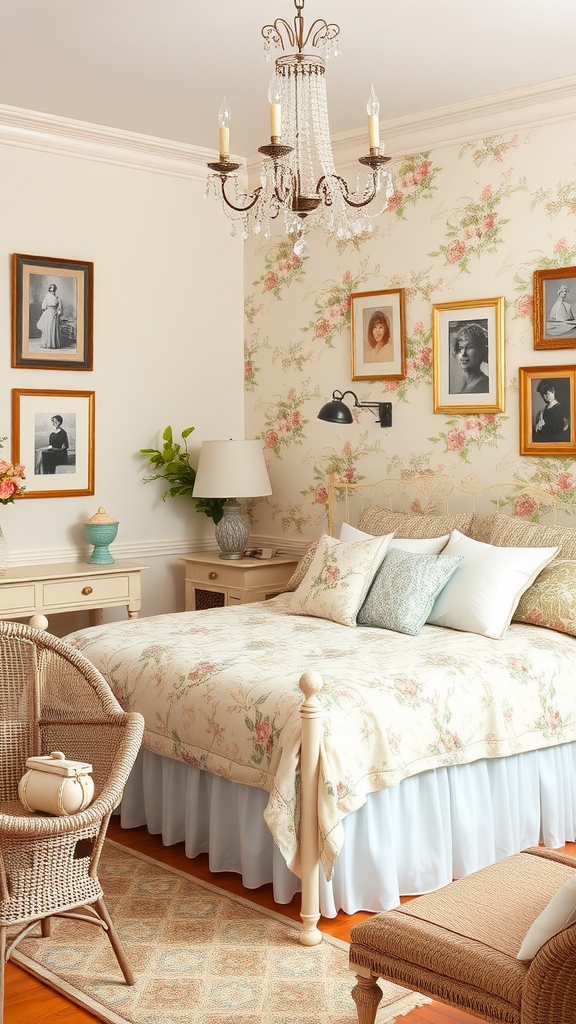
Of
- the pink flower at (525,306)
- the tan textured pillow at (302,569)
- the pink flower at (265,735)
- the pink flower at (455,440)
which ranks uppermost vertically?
the pink flower at (525,306)

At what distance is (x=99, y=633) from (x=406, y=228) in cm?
247

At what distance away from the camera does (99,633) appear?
3984 millimetres

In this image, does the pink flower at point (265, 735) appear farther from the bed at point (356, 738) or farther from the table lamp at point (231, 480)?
the table lamp at point (231, 480)

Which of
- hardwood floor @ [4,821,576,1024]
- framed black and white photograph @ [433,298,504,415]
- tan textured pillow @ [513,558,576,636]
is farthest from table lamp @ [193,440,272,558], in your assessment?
hardwood floor @ [4,821,576,1024]

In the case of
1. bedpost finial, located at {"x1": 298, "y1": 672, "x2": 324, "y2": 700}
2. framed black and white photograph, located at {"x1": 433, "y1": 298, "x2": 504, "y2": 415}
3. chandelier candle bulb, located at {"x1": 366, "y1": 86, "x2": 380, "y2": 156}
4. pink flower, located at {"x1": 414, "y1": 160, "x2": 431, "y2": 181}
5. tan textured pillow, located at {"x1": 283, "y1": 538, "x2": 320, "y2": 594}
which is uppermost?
pink flower, located at {"x1": 414, "y1": 160, "x2": 431, "y2": 181}

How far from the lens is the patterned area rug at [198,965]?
256 cm

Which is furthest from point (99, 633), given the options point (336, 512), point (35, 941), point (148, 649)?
point (336, 512)

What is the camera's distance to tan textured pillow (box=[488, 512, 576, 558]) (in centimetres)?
408

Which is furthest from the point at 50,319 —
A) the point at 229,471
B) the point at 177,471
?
the point at 229,471

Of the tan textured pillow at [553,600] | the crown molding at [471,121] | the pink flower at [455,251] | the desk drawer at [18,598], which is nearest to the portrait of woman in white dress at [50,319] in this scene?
the desk drawer at [18,598]

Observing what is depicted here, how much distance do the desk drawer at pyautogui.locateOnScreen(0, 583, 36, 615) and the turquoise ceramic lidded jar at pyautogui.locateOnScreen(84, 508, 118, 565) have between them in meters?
0.52

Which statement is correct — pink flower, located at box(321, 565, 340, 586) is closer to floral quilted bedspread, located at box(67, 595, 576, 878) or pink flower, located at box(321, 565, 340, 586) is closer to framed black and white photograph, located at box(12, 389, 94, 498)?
floral quilted bedspread, located at box(67, 595, 576, 878)

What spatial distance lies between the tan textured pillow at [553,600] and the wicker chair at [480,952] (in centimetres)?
156

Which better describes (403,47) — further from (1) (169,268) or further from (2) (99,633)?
(2) (99,633)
